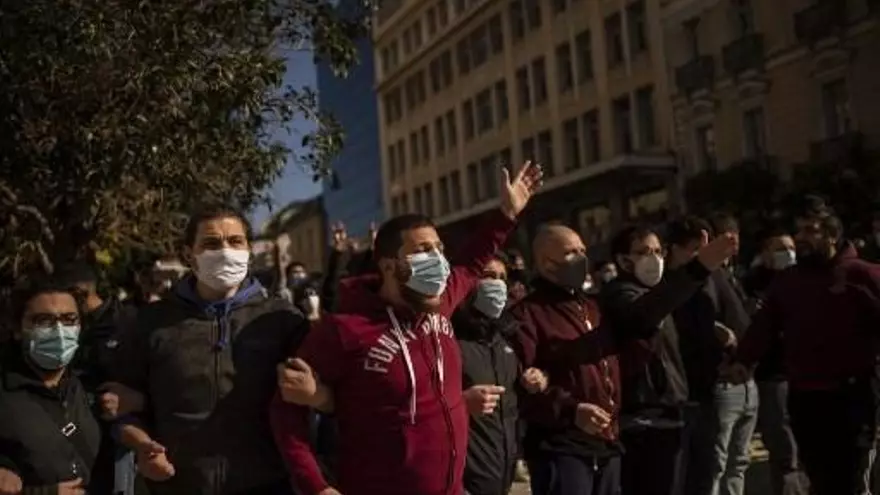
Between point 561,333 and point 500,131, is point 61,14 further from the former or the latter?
point 500,131

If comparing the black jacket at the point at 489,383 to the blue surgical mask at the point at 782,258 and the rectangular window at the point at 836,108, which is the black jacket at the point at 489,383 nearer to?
the blue surgical mask at the point at 782,258

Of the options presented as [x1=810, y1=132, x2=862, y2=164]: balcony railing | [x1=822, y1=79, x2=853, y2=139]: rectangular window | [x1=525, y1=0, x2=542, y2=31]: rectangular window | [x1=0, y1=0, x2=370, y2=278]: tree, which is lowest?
[x1=0, y1=0, x2=370, y2=278]: tree

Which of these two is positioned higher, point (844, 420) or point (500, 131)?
point (500, 131)

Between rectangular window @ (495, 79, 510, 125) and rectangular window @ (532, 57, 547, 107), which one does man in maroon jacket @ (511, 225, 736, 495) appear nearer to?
rectangular window @ (532, 57, 547, 107)

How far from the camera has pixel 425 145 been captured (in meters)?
56.3

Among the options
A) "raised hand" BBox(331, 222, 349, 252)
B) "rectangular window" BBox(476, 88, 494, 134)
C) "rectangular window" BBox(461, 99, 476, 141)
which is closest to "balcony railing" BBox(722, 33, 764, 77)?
"rectangular window" BBox(476, 88, 494, 134)

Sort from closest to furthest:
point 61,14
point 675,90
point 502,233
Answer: point 502,233, point 61,14, point 675,90

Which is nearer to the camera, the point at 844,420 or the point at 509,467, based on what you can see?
the point at 509,467

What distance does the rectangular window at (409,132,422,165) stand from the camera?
57344mm

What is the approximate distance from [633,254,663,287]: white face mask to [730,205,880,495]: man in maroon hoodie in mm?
1061

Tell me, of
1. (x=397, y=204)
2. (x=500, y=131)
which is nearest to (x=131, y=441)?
(x=500, y=131)

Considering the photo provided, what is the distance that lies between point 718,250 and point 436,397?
5.92 ft

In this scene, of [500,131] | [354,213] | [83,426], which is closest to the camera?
[83,426]

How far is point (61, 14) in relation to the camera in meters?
10.8
